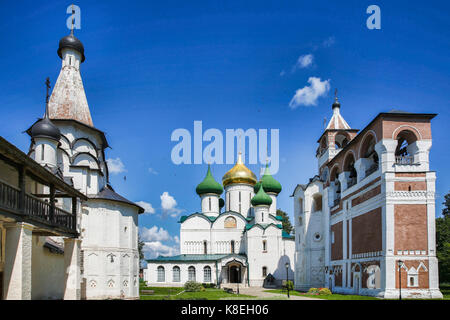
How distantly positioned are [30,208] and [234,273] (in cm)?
3183

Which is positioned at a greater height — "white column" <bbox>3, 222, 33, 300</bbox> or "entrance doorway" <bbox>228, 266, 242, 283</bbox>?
"white column" <bbox>3, 222, 33, 300</bbox>

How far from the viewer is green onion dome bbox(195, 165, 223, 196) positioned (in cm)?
4547

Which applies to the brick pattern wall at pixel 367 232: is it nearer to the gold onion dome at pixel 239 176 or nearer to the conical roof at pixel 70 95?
the conical roof at pixel 70 95

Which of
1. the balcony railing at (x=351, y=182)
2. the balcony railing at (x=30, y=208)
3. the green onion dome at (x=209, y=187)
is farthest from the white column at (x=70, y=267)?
the green onion dome at (x=209, y=187)

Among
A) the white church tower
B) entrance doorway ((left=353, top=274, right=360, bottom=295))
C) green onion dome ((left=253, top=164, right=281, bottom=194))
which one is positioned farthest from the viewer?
green onion dome ((left=253, top=164, right=281, bottom=194))

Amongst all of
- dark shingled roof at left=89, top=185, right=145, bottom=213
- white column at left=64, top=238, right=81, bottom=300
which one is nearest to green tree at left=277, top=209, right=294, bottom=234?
dark shingled roof at left=89, top=185, right=145, bottom=213

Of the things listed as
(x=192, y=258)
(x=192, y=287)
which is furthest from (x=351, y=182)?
(x=192, y=258)

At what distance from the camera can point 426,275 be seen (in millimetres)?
21188

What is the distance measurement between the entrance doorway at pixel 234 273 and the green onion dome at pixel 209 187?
330 inches

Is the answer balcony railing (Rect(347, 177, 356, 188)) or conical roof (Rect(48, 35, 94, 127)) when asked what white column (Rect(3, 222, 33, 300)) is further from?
balcony railing (Rect(347, 177, 356, 188))

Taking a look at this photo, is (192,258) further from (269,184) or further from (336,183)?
(336,183)

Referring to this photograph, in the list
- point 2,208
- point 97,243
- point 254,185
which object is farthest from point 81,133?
point 254,185

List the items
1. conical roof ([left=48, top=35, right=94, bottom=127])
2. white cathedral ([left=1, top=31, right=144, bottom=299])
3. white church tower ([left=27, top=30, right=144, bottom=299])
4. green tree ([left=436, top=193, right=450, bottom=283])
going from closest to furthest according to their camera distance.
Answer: white cathedral ([left=1, top=31, right=144, bottom=299]) < white church tower ([left=27, top=30, right=144, bottom=299]) < conical roof ([left=48, top=35, right=94, bottom=127]) < green tree ([left=436, top=193, right=450, bottom=283])

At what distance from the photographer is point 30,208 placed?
12086 millimetres
